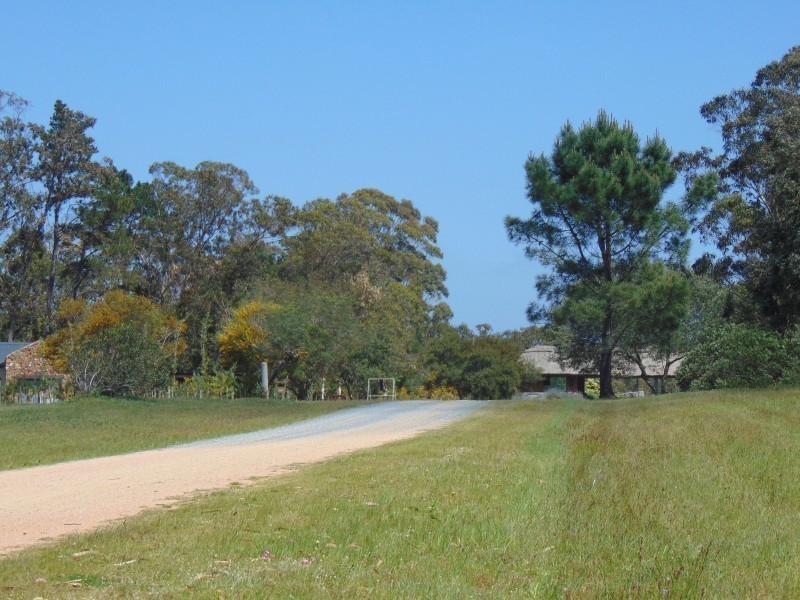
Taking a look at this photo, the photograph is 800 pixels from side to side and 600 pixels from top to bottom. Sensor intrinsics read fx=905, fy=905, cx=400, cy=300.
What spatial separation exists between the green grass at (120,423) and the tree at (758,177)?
15.2 metres

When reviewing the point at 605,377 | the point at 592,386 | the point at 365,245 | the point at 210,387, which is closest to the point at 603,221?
the point at 605,377

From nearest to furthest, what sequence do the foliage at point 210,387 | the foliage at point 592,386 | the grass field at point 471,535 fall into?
the grass field at point 471,535
the foliage at point 210,387
the foliage at point 592,386

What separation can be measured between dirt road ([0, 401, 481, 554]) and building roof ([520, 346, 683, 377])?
41203mm

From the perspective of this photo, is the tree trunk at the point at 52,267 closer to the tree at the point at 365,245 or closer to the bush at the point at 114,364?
the tree at the point at 365,245

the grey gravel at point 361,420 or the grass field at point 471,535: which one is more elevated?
the grey gravel at point 361,420

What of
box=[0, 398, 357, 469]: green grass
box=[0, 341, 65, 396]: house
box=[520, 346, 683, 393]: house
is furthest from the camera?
box=[520, 346, 683, 393]: house

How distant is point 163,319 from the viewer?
5334 centimetres

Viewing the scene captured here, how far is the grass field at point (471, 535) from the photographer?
6.11m

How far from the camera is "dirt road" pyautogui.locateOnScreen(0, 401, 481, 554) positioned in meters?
8.62

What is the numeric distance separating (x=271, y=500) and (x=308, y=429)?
465 inches

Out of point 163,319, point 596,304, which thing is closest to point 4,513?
point 596,304

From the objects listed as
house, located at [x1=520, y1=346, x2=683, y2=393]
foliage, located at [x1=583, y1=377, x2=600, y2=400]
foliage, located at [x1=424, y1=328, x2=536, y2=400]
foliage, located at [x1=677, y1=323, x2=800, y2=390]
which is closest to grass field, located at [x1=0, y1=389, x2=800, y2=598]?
foliage, located at [x1=677, y1=323, x2=800, y2=390]

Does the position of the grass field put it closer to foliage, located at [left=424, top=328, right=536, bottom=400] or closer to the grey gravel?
the grey gravel

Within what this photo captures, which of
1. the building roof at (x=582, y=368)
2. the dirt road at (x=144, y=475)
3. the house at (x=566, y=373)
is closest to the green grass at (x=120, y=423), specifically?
the dirt road at (x=144, y=475)
